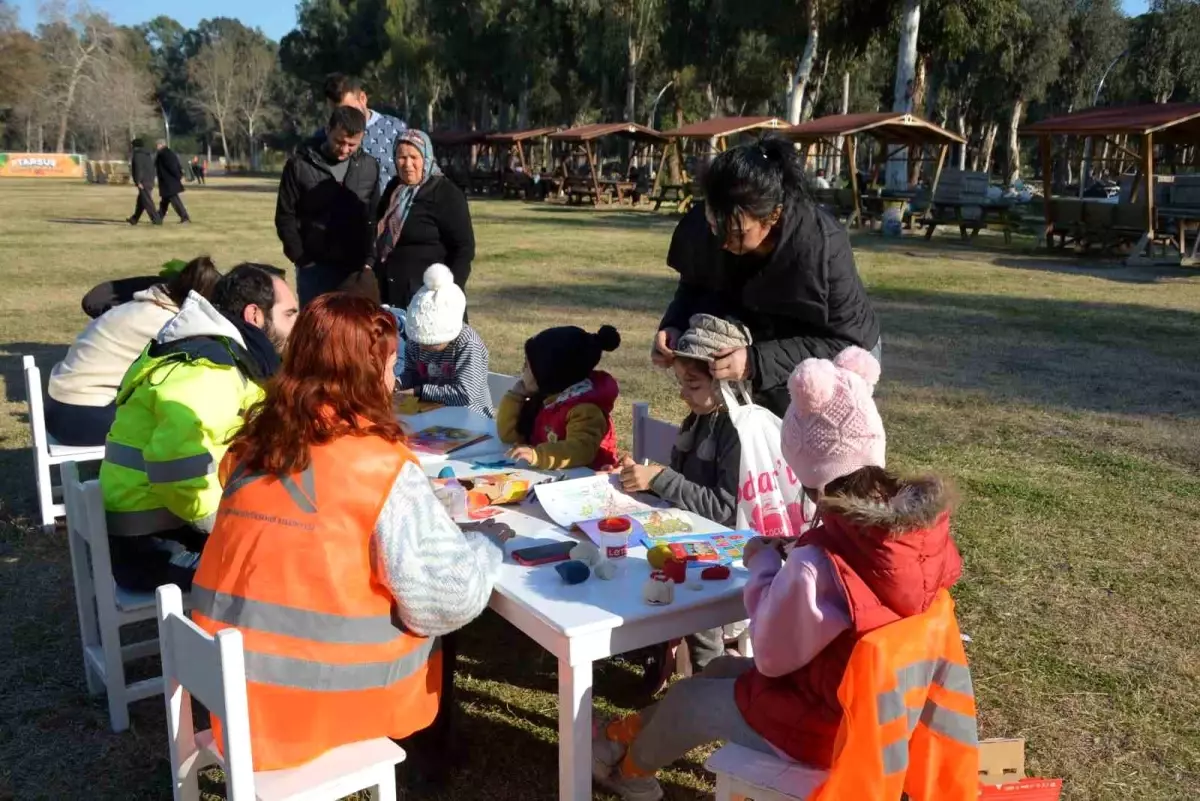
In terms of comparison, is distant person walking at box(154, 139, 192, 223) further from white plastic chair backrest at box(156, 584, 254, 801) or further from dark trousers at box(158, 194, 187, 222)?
white plastic chair backrest at box(156, 584, 254, 801)

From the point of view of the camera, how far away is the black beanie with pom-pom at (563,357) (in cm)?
376

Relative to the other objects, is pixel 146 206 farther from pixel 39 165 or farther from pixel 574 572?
pixel 39 165

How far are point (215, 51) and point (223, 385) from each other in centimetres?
8791

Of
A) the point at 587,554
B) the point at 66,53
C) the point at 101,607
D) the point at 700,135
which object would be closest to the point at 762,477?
the point at 587,554

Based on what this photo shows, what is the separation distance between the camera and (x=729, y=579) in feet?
7.82

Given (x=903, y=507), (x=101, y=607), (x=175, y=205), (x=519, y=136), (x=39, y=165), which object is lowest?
(x=101, y=607)

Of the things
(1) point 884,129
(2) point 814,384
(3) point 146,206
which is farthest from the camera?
(3) point 146,206

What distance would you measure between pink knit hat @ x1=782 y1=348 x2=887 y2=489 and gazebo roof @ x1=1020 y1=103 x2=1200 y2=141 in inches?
608

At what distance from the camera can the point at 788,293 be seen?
10.3 feet

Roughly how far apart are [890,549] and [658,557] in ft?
2.36

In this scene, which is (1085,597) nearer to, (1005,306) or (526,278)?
(1005,306)

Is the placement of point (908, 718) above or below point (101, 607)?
above

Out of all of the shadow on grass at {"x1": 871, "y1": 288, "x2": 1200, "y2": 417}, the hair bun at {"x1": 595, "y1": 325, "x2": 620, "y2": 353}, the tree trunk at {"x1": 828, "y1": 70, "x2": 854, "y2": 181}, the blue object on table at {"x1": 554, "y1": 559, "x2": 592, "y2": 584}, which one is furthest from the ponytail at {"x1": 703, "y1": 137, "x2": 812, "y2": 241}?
the tree trunk at {"x1": 828, "y1": 70, "x2": 854, "y2": 181}

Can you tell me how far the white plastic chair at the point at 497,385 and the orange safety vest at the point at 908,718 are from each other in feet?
9.35
